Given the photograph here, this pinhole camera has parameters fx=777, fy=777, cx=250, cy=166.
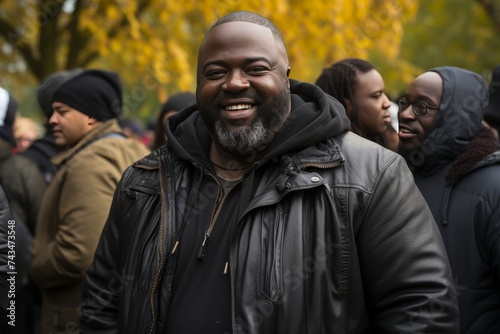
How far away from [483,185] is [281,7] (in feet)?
16.2

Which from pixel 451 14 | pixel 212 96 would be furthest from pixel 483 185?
pixel 451 14

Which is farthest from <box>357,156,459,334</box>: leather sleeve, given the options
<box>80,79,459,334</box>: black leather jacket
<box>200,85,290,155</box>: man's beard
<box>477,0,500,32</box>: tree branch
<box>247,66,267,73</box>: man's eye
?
<box>477,0,500,32</box>: tree branch

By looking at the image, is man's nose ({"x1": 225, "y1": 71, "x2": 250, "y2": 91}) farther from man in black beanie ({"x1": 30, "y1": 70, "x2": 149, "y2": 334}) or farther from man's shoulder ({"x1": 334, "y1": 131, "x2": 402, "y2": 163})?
man in black beanie ({"x1": 30, "y1": 70, "x2": 149, "y2": 334})

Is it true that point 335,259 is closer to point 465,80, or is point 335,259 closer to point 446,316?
point 446,316

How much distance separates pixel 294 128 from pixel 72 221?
2.06 meters

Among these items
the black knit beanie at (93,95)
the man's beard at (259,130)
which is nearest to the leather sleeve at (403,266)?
the man's beard at (259,130)

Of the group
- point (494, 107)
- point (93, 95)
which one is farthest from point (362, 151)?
point (93, 95)

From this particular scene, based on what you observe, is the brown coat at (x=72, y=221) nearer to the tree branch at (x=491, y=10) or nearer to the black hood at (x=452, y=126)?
the black hood at (x=452, y=126)

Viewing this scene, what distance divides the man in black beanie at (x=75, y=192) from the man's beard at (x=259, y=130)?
1816mm

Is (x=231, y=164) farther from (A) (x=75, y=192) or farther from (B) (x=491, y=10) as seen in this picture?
(B) (x=491, y=10)

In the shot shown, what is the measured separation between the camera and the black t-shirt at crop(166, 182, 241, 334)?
2730mm

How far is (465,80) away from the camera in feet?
12.9

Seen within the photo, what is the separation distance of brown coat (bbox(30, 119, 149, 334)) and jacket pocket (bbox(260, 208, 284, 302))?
80.0 inches

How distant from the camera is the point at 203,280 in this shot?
9.15 feet
